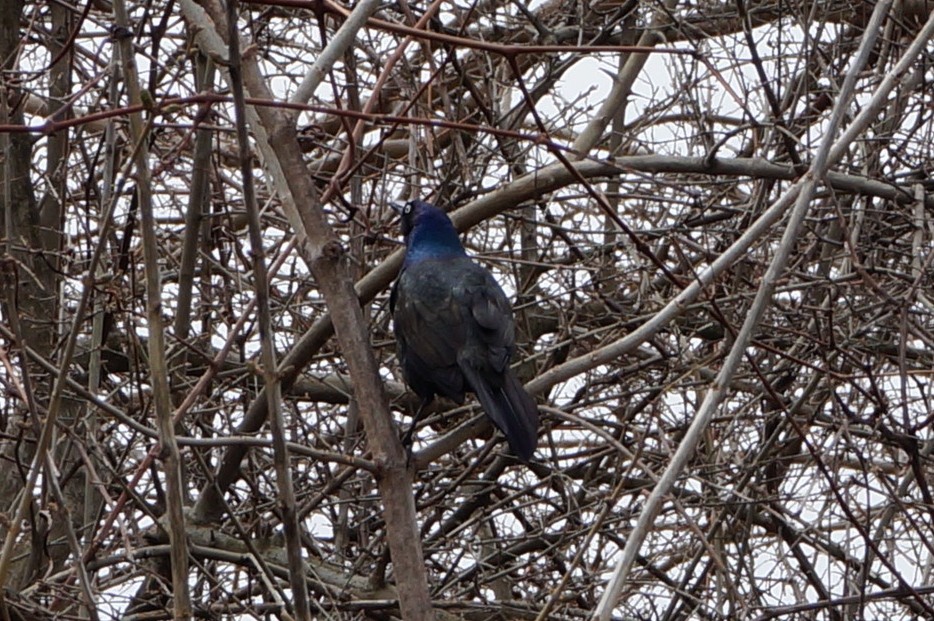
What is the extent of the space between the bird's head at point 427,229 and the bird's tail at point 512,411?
608 mm

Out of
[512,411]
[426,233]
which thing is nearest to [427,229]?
[426,233]

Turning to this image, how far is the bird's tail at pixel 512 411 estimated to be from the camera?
12.8ft

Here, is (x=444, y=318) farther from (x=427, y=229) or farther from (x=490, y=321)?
(x=427, y=229)

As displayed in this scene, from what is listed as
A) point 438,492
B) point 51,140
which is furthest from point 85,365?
point 438,492

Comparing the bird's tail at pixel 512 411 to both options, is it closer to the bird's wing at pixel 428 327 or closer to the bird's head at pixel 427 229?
the bird's wing at pixel 428 327

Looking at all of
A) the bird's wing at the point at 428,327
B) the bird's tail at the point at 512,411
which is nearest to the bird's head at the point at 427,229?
the bird's wing at the point at 428,327

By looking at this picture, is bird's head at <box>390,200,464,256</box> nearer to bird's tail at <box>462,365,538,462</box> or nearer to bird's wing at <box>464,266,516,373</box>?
bird's wing at <box>464,266,516,373</box>

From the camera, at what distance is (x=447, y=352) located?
4.41 meters

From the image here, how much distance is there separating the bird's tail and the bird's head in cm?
61

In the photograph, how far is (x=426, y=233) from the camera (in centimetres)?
465

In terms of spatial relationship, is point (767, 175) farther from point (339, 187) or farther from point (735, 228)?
point (339, 187)

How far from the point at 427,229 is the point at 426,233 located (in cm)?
2

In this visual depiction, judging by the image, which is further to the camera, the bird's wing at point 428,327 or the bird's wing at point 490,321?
the bird's wing at point 428,327

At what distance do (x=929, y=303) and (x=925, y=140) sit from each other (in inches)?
32.6
